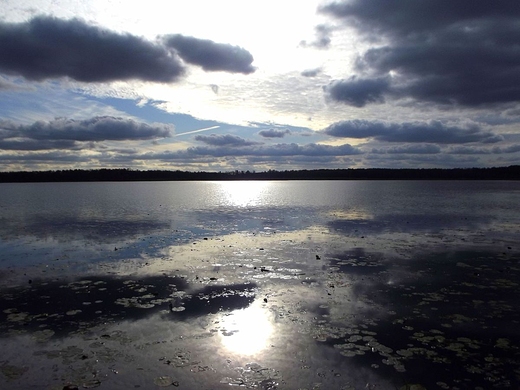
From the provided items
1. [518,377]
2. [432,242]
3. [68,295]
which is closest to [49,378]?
[68,295]

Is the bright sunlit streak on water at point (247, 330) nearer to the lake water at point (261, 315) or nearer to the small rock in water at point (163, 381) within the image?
the lake water at point (261, 315)

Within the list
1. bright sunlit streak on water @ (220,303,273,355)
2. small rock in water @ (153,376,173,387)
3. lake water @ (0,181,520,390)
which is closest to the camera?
small rock in water @ (153,376,173,387)

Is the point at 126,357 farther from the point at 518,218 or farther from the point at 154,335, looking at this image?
the point at 518,218

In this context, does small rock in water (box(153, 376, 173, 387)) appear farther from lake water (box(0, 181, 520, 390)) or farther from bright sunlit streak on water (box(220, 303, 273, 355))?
bright sunlit streak on water (box(220, 303, 273, 355))

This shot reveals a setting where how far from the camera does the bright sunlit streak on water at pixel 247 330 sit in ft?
35.5

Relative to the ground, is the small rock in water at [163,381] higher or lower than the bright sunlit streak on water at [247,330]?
higher

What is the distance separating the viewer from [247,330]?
39.4ft

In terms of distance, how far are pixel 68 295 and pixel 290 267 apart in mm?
10866

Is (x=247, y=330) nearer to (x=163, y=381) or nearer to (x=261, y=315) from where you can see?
(x=261, y=315)

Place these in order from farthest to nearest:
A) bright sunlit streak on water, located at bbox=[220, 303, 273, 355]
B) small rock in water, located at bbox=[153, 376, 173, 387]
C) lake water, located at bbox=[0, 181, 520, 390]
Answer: bright sunlit streak on water, located at bbox=[220, 303, 273, 355] → lake water, located at bbox=[0, 181, 520, 390] → small rock in water, located at bbox=[153, 376, 173, 387]

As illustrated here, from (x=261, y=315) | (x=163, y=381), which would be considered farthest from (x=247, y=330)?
(x=163, y=381)

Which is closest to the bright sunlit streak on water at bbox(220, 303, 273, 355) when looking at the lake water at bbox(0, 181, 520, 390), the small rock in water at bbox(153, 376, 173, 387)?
the lake water at bbox(0, 181, 520, 390)

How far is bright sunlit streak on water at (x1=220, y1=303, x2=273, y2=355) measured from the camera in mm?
10832

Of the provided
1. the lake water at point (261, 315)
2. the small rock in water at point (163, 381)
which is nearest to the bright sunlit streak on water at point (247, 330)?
the lake water at point (261, 315)
